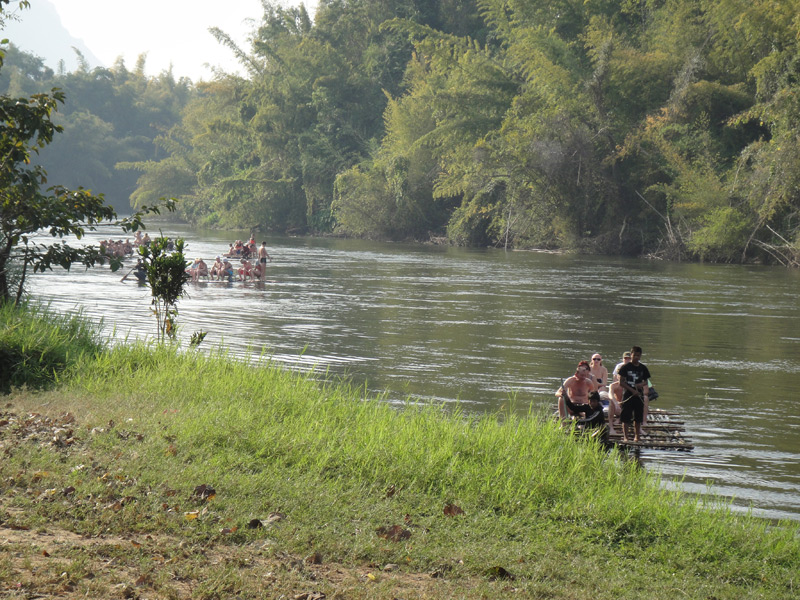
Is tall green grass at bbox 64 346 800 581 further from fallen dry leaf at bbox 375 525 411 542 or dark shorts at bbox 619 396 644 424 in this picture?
dark shorts at bbox 619 396 644 424

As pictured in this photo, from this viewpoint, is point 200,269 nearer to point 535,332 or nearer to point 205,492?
point 535,332

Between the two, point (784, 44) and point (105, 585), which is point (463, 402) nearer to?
point (105, 585)

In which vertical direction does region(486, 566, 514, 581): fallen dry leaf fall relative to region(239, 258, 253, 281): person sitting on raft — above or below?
below

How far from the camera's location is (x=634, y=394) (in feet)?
35.7

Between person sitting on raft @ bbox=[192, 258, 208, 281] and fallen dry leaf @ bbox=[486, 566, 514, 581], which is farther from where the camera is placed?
person sitting on raft @ bbox=[192, 258, 208, 281]

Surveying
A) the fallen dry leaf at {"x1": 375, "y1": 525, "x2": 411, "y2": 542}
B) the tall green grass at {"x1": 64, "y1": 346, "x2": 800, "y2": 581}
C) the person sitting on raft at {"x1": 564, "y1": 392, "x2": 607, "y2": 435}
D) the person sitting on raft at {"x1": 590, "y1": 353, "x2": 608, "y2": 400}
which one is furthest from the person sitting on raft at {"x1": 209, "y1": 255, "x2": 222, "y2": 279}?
the fallen dry leaf at {"x1": 375, "y1": 525, "x2": 411, "y2": 542}

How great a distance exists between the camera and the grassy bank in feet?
18.4

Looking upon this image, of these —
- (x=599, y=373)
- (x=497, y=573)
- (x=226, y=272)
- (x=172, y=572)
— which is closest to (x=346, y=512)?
(x=497, y=573)

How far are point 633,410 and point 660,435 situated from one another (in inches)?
16.6

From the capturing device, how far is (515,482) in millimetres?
7867

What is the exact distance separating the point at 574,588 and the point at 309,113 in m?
69.2

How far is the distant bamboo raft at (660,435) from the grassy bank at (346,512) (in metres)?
0.88

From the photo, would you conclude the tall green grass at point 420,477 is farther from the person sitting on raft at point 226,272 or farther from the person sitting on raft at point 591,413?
the person sitting on raft at point 226,272

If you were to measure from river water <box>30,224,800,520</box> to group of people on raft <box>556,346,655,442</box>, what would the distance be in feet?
1.79
